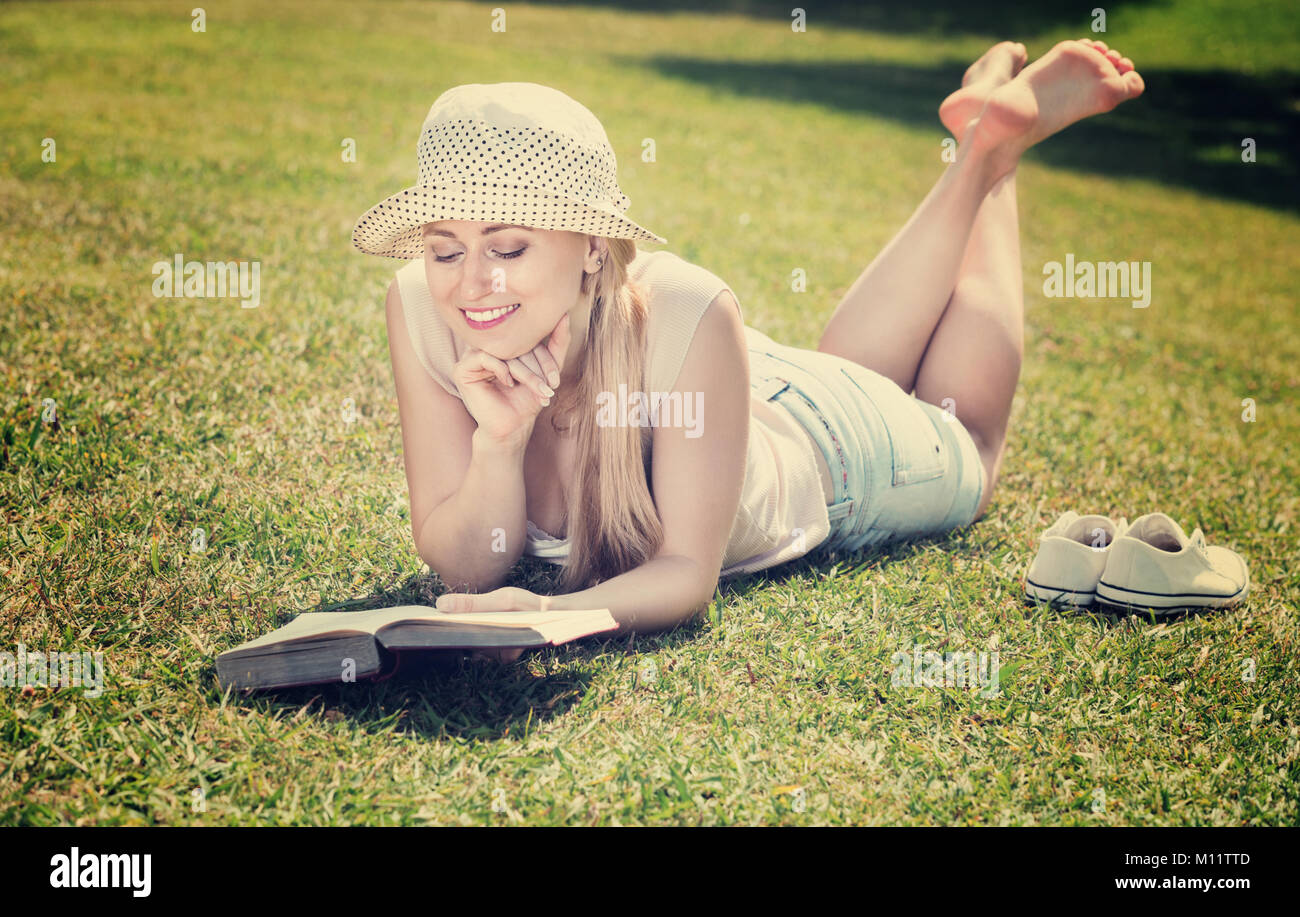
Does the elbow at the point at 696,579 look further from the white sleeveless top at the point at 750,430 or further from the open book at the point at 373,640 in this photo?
the open book at the point at 373,640

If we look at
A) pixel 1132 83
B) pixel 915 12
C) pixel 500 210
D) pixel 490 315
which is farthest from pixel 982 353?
pixel 915 12

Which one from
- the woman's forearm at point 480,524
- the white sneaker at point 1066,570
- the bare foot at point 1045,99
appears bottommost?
the white sneaker at point 1066,570

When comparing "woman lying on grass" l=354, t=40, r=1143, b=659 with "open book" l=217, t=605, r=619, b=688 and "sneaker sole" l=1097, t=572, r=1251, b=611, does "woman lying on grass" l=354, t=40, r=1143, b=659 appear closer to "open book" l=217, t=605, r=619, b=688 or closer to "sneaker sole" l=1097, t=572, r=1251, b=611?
"open book" l=217, t=605, r=619, b=688

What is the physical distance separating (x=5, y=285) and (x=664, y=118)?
366 inches

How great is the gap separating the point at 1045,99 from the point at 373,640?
3315 mm

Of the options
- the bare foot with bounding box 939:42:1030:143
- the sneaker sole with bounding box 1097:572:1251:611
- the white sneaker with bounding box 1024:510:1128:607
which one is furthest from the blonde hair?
the bare foot with bounding box 939:42:1030:143

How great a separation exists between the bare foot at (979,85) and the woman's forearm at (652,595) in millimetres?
2375

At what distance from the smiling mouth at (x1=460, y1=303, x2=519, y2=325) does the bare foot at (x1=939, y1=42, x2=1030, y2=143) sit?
7.99 ft

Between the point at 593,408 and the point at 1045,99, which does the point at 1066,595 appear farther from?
the point at 1045,99

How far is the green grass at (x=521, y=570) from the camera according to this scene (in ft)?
8.50

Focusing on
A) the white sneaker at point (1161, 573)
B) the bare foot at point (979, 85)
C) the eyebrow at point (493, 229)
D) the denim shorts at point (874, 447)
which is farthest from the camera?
the bare foot at point (979, 85)

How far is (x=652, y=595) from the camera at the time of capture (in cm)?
297

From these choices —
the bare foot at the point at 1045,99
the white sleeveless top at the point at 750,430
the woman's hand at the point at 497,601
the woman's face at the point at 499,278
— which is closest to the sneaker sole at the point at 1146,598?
the white sleeveless top at the point at 750,430
